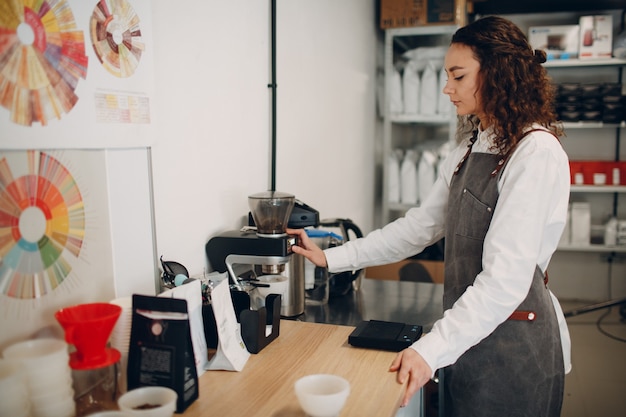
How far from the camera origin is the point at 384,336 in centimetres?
147

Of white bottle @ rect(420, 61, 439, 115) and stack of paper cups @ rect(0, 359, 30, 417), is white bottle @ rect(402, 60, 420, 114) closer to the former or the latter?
white bottle @ rect(420, 61, 439, 115)

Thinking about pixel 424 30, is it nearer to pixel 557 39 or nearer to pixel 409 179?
pixel 409 179

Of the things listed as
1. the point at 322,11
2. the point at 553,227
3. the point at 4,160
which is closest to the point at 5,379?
the point at 4,160

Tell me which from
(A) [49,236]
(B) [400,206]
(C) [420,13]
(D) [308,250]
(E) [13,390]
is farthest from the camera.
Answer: (B) [400,206]

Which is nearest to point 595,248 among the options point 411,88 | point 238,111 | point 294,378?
point 411,88

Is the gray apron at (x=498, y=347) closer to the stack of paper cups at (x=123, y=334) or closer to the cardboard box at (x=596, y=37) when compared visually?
the stack of paper cups at (x=123, y=334)

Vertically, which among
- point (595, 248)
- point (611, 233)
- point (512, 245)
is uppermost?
point (512, 245)

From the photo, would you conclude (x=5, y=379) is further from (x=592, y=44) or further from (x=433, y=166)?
(x=592, y=44)

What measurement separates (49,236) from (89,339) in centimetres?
23

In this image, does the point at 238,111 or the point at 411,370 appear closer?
the point at 411,370

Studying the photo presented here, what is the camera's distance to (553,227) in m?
1.50

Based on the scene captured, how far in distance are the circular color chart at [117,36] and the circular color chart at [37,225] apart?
286 millimetres

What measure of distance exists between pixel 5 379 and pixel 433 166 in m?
3.20

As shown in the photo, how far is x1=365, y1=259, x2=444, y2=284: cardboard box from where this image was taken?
333 centimetres
